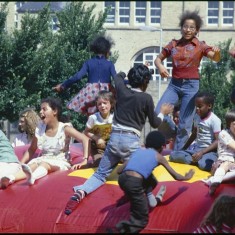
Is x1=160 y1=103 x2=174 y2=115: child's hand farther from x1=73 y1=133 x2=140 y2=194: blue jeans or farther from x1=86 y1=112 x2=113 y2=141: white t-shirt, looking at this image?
x1=86 y1=112 x2=113 y2=141: white t-shirt

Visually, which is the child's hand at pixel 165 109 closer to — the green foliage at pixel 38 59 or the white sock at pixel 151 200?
the white sock at pixel 151 200

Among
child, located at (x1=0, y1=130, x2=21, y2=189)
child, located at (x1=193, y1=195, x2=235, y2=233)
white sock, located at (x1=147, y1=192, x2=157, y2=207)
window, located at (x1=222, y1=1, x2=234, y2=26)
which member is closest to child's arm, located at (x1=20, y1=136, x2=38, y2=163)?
child, located at (x1=0, y1=130, x2=21, y2=189)

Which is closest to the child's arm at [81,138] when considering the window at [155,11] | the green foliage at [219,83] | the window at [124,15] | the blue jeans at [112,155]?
the blue jeans at [112,155]

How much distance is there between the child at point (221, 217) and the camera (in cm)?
735

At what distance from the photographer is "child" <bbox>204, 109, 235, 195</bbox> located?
828 centimetres

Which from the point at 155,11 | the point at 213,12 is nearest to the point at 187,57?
the point at 213,12

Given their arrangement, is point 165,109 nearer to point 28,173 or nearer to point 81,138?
point 81,138

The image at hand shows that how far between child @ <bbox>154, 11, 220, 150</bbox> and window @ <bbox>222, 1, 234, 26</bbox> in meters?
32.0

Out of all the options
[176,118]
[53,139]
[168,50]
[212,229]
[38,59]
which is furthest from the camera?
[38,59]

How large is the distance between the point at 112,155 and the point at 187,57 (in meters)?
1.70

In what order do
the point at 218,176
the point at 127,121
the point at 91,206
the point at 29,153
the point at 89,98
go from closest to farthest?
the point at 218,176, the point at 91,206, the point at 127,121, the point at 29,153, the point at 89,98

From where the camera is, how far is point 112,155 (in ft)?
28.2

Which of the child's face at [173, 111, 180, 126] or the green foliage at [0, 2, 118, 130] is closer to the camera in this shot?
the child's face at [173, 111, 180, 126]

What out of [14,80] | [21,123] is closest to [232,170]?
[21,123]
